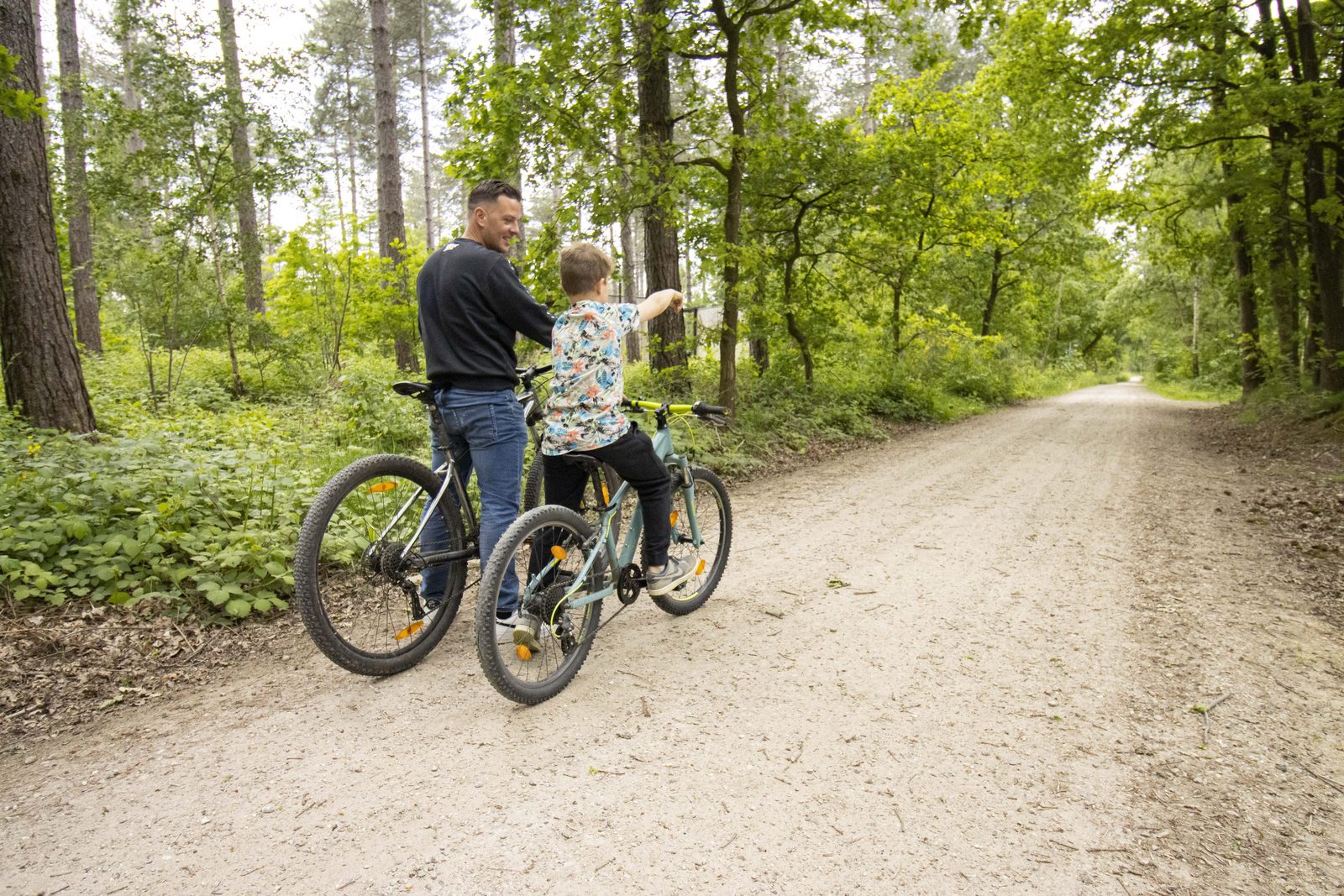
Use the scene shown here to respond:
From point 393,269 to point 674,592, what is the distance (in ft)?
33.0

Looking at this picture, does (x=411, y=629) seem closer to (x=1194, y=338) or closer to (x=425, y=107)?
(x=425, y=107)

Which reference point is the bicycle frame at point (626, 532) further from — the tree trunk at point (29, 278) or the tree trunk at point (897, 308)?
the tree trunk at point (897, 308)

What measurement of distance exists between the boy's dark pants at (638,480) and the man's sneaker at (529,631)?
0.72 metres

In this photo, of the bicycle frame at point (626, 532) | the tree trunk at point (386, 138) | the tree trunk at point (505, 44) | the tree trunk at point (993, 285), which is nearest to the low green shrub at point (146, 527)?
the bicycle frame at point (626, 532)

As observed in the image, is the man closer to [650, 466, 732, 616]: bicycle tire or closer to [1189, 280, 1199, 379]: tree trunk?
[650, 466, 732, 616]: bicycle tire

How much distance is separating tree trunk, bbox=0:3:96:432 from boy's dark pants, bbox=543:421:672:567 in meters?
5.03

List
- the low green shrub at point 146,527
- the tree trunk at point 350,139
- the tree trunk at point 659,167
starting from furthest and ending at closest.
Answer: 1. the tree trunk at point 350,139
2. the tree trunk at point 659,167
3. the low green shrub at point 146,527

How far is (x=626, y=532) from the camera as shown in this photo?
3.75 metres

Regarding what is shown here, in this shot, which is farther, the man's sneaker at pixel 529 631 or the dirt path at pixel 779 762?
the man's sneaker at pixel 529 631

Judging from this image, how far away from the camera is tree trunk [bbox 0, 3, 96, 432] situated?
5.74 m

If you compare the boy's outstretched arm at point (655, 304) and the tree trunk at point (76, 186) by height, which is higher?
the tree trunk at point (76, 186)

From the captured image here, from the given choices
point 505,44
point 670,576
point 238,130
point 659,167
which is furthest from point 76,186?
point 670,576

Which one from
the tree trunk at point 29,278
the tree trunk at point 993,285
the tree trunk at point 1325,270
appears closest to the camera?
the tree trunk at point 29,278

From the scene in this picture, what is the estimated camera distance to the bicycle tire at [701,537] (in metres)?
4.08
